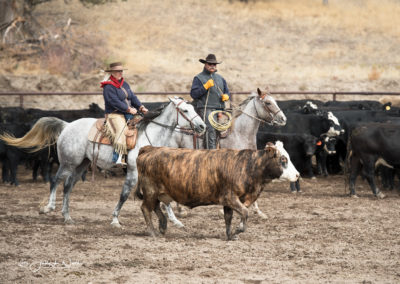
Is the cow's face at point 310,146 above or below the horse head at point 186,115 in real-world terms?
below

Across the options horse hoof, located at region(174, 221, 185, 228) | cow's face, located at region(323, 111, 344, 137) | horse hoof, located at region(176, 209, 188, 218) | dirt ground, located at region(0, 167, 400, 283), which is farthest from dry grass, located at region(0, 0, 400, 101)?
horse hoof, located at region(174, 221, 185, 228)

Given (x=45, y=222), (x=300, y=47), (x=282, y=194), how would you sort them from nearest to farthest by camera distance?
(x=45, y=222), (x=282, y=194), (x=300, y=47)

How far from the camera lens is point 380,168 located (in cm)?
1327

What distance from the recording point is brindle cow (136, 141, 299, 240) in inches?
289

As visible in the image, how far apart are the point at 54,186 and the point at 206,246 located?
3.14 metres

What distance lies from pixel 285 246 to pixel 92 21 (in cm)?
3002

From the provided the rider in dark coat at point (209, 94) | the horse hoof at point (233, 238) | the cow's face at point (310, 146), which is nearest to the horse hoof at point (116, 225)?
the horse hoof at point (233, 238)

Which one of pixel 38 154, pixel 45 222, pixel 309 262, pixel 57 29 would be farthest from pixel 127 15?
pixel 309 262

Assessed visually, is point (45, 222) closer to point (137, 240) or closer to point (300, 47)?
point (137, 240)

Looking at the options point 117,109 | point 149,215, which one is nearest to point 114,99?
point 117,109

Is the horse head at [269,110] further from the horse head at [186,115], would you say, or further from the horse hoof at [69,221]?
the horse hoof at [69,221]

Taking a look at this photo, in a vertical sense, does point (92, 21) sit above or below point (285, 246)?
above

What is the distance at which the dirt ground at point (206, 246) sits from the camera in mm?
5983

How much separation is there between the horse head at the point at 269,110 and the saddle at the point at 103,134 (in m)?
2.14
